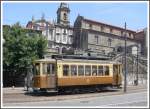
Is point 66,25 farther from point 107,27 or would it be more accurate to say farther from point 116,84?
point 116,84

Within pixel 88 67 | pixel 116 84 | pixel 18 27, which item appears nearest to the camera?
pixel 88 67

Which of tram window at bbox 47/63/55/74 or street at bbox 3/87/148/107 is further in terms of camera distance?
tram window at bbox 47/63/55/74

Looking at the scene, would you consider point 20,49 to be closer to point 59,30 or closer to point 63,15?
point 59,30

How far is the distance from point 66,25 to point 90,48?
10623mm

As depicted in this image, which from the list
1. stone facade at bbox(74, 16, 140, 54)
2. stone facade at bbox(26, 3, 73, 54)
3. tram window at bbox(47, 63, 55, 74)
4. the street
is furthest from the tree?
stone facade at bbox(74, 16, 140, 54)

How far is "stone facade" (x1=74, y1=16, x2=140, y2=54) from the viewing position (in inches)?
3844

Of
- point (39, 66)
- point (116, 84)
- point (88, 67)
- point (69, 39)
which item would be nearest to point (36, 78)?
point (39, 66)

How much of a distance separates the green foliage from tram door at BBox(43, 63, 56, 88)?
1929 cm

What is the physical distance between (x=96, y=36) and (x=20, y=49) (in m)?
48.9

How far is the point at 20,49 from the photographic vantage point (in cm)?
5200

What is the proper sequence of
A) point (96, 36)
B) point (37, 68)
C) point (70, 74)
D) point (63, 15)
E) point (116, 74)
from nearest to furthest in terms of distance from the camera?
point (37, 68) → point (70, 74) → point (116, 74) → point (96, 36) → point (63, 15)

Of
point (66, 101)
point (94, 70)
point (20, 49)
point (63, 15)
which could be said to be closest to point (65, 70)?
point (94, 70)

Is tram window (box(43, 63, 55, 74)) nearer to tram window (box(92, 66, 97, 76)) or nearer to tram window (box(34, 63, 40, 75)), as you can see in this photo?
tram window (box(34, 63, 40, 75))

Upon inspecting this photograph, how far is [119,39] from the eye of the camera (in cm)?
10400
